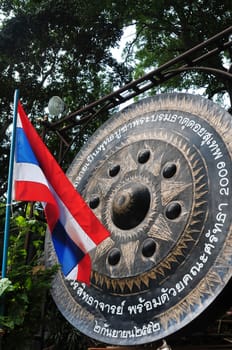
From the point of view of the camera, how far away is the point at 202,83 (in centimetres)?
1451

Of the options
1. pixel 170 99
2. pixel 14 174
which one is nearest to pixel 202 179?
pixel 170 99

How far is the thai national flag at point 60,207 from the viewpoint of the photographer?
429 cm

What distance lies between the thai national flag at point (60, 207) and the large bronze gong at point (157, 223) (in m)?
0.63

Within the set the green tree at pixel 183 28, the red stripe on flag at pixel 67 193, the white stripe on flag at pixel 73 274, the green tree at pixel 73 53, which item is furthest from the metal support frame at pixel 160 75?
the green tree at pixel 73 53

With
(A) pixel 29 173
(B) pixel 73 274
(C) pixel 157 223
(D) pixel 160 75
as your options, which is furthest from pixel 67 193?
(D) pixel 160 75

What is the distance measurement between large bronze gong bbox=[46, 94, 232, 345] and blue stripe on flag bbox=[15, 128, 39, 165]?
1.13 metres

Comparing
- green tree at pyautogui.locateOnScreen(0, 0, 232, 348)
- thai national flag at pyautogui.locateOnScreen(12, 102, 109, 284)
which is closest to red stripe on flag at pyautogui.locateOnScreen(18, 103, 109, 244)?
thai national flag at pyautogui.locateOnScreen(12, 102, 109, 284)

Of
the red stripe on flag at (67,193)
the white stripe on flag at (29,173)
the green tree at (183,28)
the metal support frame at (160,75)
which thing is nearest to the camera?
the red stripe on flag at (67,193)

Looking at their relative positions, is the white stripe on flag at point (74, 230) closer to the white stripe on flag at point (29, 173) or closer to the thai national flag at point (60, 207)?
the thai national flag at point (60, 207)

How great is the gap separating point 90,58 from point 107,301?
36.7 ft

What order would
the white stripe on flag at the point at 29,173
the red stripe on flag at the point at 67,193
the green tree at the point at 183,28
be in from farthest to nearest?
the green tree at the point at 183,28, the white stripe on flag at the point at 29,173, the red stripe on flag at the point at 67,193

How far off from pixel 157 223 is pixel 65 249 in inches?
38.2

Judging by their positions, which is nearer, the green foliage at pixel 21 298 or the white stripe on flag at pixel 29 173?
the green foliage at pixel 21 298

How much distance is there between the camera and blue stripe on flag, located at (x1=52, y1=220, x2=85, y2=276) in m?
4.29
